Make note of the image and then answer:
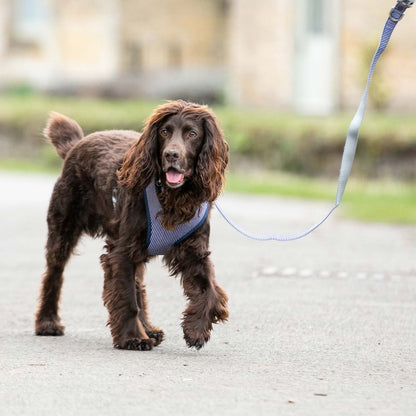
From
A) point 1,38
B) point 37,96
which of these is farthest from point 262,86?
point 1,38

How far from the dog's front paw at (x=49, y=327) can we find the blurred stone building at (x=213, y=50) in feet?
49.9

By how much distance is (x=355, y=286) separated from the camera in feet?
31.0

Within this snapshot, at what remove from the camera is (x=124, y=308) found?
685 centimetres

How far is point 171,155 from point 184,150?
0.30 ft

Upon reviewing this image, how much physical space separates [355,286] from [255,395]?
404cm

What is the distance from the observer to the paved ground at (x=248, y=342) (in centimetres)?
544

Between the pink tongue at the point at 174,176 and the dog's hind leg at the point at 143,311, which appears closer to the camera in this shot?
the pink tongue at the point at 174,176

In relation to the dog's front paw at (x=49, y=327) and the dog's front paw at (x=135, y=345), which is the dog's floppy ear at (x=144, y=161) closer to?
the dog's front paw at (x=135, y=345)

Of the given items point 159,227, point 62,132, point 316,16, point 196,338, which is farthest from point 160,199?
point 316,16

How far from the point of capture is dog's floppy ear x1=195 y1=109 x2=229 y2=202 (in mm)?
6551

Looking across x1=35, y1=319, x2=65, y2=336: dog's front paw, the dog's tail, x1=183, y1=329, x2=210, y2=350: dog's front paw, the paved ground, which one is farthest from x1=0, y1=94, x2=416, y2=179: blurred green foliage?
x1=183, y1=329, x2=210, y2=350: dog's front paw

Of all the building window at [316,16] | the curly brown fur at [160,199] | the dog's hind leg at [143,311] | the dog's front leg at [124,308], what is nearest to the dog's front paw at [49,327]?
the curly brown fur at [160,199]

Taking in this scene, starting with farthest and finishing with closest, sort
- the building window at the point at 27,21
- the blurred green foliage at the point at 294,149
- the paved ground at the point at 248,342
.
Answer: the building window at the point at 27,21 < the blurred green foliage at the point at 294,149 < the paved ground at the point at 248,342

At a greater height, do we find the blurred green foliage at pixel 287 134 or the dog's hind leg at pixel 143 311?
the dog's hind leg at pixel 143 311
